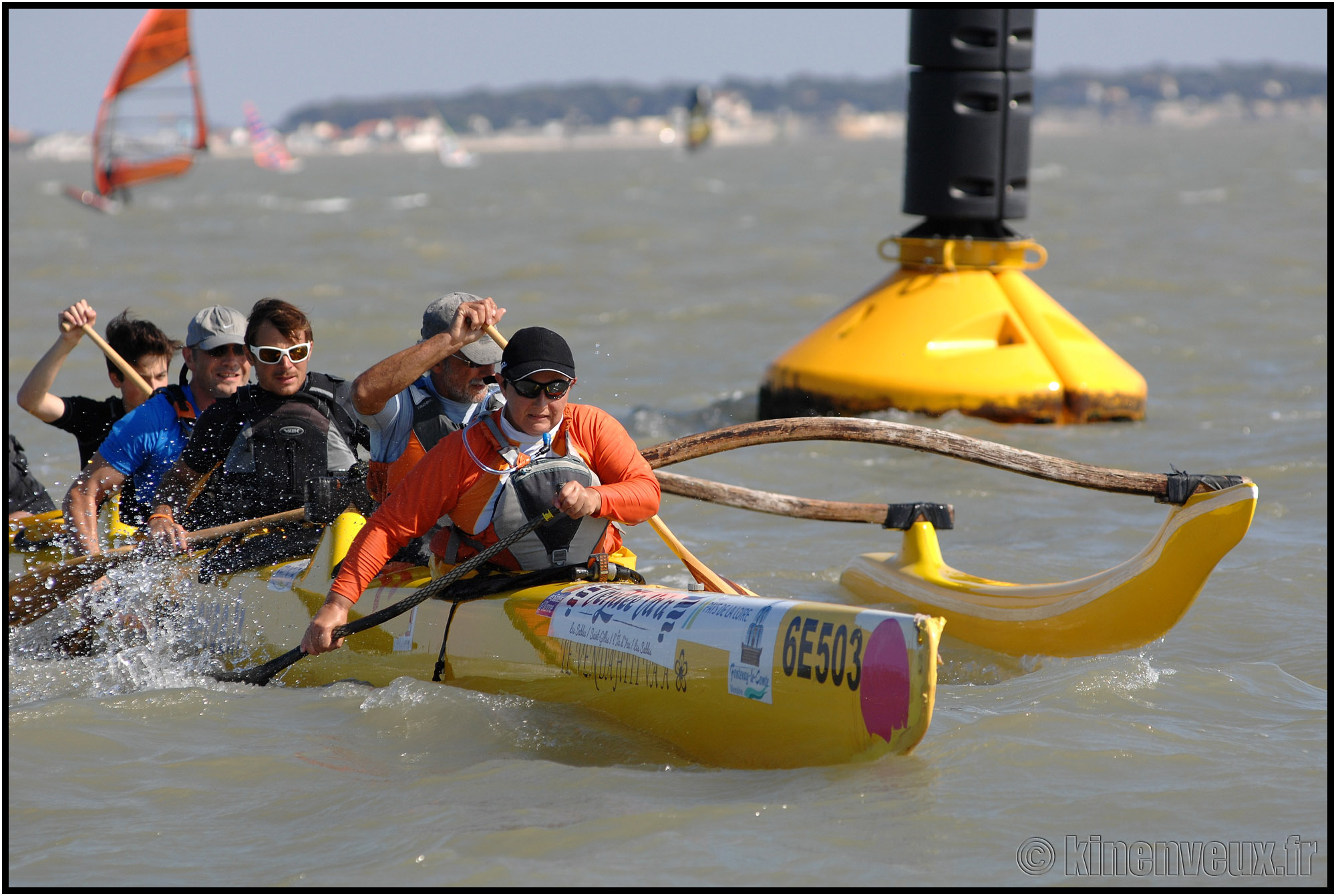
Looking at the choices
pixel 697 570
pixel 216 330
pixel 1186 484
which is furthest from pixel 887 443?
pixel 216 330

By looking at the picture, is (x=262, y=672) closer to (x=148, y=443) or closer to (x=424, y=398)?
(x=424, y=398)

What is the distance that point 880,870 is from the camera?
3.26 metres

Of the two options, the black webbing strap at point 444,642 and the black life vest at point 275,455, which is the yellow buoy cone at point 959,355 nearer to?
the black life vest at point 275,455

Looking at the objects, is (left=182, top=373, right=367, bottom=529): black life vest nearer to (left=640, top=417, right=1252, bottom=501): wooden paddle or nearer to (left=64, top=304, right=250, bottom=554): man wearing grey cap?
(left=64, top=304, right=250, bottom=554): man wearing grey cap

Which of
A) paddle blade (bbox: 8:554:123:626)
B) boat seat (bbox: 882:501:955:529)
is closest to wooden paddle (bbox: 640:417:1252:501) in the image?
boat seat (bbox: 882:501:955:529)

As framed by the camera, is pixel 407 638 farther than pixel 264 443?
No

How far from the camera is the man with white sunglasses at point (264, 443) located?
4.75 m

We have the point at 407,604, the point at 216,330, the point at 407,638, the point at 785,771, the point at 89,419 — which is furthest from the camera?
the point at 89,419

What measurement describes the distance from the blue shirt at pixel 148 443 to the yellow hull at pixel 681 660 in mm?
921

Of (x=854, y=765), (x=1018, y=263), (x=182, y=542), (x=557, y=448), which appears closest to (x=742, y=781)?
(x=854, y=765)

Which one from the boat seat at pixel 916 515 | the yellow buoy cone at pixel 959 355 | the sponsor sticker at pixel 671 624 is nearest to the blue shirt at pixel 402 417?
the sponsor sticker at pixel 671 624

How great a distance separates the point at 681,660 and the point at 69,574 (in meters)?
2.73

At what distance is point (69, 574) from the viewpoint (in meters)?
5.13

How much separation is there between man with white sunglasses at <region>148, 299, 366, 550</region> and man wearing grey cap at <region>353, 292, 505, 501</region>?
442mm
